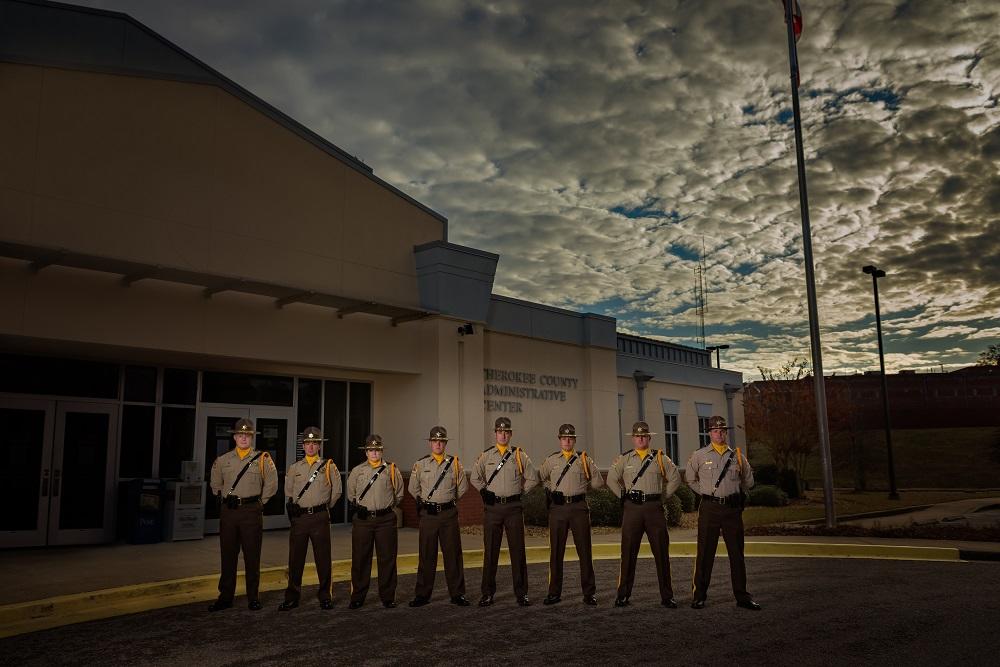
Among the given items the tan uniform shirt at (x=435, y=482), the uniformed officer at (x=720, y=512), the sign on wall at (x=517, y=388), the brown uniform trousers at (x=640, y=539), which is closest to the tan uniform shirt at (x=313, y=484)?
the tan uniform shirt at (x=435, y=482)

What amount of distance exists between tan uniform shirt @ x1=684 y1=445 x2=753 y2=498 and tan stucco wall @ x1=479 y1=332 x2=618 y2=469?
1013 cm

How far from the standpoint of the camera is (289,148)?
16.2 metres

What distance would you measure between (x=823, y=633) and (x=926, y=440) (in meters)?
62.5

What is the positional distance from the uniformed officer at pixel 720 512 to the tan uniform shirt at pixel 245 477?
5140 mm

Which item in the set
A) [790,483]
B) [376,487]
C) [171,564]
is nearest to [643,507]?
[376,487]

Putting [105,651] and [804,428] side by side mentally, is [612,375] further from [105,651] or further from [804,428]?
[105,651]

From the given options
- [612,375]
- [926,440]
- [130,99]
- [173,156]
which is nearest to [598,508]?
[612,375]

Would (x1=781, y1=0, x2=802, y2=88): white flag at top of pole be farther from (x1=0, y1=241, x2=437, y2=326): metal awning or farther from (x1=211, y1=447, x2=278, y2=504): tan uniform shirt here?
(x1=211, y1=447, x2=278, y2=504): tan uniform shirt

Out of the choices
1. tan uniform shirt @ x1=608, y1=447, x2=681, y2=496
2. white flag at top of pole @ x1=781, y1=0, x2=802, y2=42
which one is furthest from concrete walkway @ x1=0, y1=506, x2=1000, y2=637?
white flag at top of pole @ x1=781, y1=0, x2=802, y2=42

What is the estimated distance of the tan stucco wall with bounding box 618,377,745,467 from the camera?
2641 centimetres

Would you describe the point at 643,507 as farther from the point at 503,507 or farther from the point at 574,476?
the point at 503,507

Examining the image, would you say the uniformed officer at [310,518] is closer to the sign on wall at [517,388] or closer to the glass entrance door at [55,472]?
the glass entrance door at [55,472]

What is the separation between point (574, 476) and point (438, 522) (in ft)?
5.79

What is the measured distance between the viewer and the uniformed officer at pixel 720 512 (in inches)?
356
